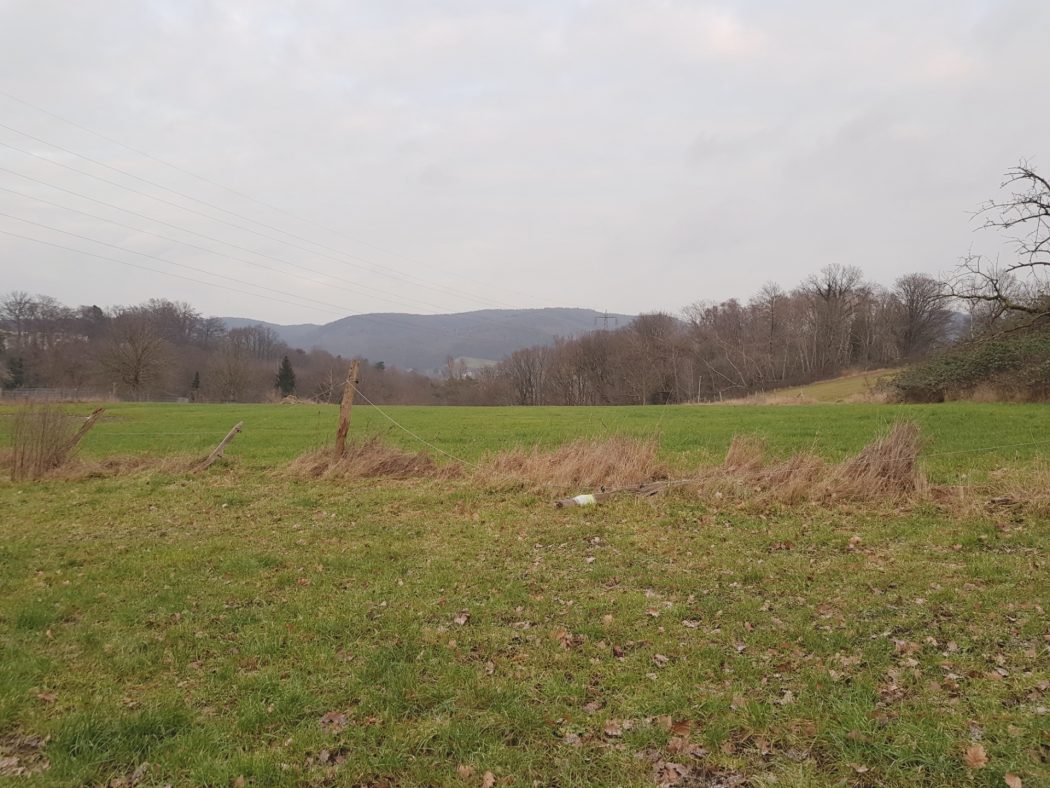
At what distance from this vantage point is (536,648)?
16.5ft

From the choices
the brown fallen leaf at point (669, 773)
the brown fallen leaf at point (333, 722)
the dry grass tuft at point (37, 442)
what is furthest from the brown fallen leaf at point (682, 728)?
the dry grass tuft at point (37, 442)

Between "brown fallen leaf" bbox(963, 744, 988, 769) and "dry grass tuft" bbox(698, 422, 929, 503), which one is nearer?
"brown fallen leaf" bbox(963, 744, 988, 769)

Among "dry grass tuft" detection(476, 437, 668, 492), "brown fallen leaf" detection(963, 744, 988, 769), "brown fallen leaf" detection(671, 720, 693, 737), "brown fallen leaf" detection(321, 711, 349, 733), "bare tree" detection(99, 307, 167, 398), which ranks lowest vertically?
"brown fallen leaf" detection(321, 711, 349, 733)

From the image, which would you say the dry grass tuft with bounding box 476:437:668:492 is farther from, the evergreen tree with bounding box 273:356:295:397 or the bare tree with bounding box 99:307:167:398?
the evergreen tree with bounding box 273:356:295:397

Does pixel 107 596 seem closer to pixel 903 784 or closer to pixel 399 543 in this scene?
pixel 399 543

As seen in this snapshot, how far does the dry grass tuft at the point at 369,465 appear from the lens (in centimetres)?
1379

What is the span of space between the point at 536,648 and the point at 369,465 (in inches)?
384

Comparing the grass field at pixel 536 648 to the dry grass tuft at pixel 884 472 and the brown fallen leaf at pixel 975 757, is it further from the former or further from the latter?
the dry grass tuft at pixel 884 472

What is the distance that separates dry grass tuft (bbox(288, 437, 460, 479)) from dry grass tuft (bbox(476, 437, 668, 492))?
5.61 feet

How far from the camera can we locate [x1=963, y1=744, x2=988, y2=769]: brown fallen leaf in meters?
3.20

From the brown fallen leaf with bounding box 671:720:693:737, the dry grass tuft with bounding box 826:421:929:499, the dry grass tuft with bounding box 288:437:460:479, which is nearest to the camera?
the brown fallen leaf with bounding box 671:720:693:737

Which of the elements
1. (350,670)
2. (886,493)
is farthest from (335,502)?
(886,493)

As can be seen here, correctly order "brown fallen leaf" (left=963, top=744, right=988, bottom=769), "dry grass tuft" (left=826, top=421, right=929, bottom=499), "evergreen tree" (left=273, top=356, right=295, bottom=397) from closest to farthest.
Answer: "brown fallen leaf" (left=963, top=744, right=988, bottom=769) → "dry grass tuft" (left=826, top=421, right=929, bottom=499) → "evergreen tree" (left=273, top=356, right=295, bottom=397)

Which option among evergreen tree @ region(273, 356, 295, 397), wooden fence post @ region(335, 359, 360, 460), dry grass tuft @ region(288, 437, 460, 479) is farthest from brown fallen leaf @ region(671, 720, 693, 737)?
evergreen tree @ region(273, 356, 295, 397)
